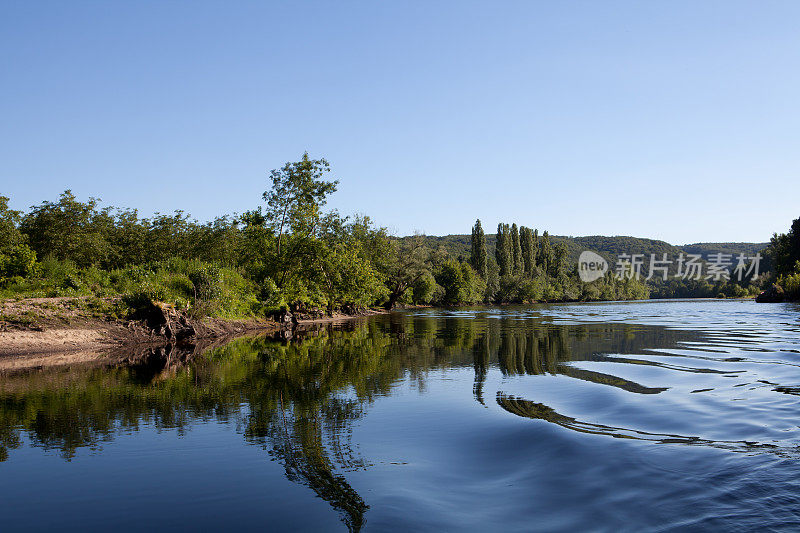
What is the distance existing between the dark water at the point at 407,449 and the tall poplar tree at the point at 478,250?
10269 cm

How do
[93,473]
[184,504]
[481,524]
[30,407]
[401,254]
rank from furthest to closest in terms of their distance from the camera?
[401,254], [30,407], [93,473], [184,504], [481,524]

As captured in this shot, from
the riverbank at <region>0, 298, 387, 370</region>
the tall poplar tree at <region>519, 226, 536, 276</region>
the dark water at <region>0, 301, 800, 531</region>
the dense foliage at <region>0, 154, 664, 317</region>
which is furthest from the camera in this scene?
the tall poplar tree at <region>519, 226, 536, 276</region>

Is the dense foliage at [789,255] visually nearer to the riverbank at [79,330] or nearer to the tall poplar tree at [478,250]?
the tall poplar tree at [478,250]

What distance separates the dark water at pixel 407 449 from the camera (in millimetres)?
5160

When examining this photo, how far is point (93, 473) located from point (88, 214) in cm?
4031

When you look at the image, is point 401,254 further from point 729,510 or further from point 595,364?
point 729,510

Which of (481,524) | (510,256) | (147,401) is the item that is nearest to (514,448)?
(481,524)

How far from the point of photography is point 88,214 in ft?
133

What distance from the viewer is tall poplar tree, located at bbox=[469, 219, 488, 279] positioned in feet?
384
